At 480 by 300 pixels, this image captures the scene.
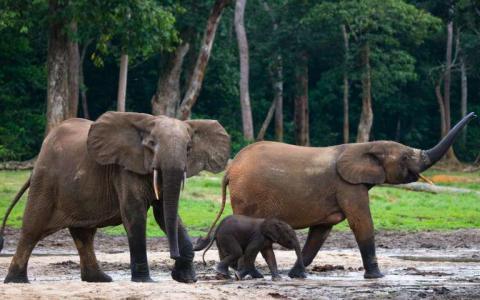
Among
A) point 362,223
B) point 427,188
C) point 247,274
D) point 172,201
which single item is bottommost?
point 247,274

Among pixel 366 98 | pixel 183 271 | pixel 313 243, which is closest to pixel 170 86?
pixel 366 98

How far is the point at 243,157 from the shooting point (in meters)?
17.9

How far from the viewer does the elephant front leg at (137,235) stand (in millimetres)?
14336

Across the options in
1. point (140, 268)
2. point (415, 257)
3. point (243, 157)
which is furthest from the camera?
point (415, 257)

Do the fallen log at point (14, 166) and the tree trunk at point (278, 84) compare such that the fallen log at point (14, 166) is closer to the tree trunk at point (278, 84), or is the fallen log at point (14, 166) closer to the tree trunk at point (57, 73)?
the tree trunk at point (57, 73)

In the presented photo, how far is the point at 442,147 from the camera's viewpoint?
57.3ft

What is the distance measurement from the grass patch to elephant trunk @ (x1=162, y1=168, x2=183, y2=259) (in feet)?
34.0

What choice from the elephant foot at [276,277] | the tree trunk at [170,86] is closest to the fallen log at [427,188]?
the tree trunk at [170,86]

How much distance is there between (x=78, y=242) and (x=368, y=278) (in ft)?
12.7

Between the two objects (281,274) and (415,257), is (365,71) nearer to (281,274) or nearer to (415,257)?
(415,257)

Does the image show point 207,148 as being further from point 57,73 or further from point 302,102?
point 302,102

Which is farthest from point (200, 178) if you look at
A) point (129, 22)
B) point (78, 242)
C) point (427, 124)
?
point (427, 124)

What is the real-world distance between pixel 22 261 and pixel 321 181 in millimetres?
4510

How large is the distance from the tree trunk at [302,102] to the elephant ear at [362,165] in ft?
114
